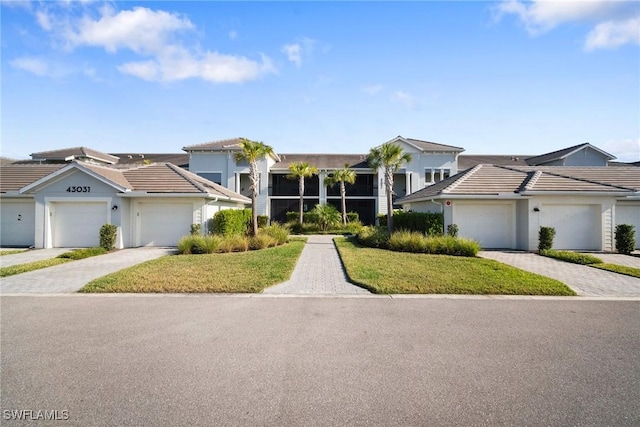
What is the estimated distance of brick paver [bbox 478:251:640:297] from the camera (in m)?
8.12

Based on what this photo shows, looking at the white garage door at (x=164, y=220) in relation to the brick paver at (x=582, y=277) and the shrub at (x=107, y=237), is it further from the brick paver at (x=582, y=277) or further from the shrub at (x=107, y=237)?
the brick paver at (x=582, y=277)

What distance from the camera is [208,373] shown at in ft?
13.0

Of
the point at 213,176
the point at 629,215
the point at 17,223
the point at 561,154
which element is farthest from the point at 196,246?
the point at 561,154

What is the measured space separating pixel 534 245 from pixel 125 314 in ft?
55.3

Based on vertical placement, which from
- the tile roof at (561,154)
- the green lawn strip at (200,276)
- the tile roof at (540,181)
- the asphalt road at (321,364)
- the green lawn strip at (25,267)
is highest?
the tile roof at (561,154)

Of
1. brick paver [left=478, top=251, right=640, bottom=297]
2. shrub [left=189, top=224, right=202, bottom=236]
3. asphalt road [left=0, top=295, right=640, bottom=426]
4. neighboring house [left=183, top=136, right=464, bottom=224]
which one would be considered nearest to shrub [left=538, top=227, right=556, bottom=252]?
brick paver [left=478, top=251, right=640, bottom=297]

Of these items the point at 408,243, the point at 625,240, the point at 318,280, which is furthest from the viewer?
the point at 408,243

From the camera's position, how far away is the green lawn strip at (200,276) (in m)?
8.02

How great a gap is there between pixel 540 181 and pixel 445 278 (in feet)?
36.9

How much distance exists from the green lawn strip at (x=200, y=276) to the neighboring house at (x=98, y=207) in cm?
530

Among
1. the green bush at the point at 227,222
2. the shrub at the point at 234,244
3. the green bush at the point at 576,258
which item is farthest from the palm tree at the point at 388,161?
the green bush at the point at 227,222

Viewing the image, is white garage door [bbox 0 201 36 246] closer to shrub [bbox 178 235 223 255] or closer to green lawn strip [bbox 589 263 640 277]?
shrub [bbox 178 235 223 255]

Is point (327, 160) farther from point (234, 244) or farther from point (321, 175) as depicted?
point (234, 244)

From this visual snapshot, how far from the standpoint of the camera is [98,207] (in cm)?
1652
